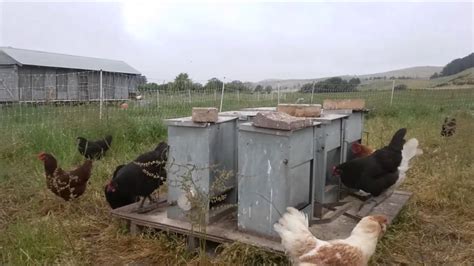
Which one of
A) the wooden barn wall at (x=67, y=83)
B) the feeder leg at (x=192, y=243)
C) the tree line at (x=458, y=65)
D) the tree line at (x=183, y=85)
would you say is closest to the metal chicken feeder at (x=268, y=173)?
the feeder leg at (x=192, y=243)

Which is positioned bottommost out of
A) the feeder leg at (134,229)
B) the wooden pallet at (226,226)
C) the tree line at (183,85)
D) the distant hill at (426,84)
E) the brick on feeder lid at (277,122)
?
the feeder leg at (134,229)

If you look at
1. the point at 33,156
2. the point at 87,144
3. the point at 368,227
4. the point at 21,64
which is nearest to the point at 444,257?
the point at 368,227

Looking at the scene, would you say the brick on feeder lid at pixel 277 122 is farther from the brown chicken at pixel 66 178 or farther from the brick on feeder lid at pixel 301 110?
the brown chicken at pixel 66 178

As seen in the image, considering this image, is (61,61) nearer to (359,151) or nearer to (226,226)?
(359,151)

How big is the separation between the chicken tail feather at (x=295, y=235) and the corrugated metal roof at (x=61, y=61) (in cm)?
1911

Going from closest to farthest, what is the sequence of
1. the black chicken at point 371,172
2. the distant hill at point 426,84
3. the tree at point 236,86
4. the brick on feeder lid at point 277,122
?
1. the brick on feeder lid at point 277,122
2. the black chicken at point 371,172
3. the tree at point 236,86
4. the distant hill at point 426,84

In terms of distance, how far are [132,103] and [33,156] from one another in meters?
2.56

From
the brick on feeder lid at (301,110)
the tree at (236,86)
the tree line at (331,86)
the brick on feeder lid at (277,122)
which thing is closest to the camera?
the brick on feeder lid at (277,122)

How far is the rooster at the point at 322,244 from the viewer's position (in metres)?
2.33

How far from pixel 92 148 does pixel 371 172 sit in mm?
4057

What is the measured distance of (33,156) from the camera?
552cm

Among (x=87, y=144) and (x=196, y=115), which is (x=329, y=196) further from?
(x=87, y=144)

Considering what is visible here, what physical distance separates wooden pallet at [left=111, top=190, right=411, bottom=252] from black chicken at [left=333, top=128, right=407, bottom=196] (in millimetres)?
204

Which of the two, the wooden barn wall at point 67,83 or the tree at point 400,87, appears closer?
the tree at point 400,87
